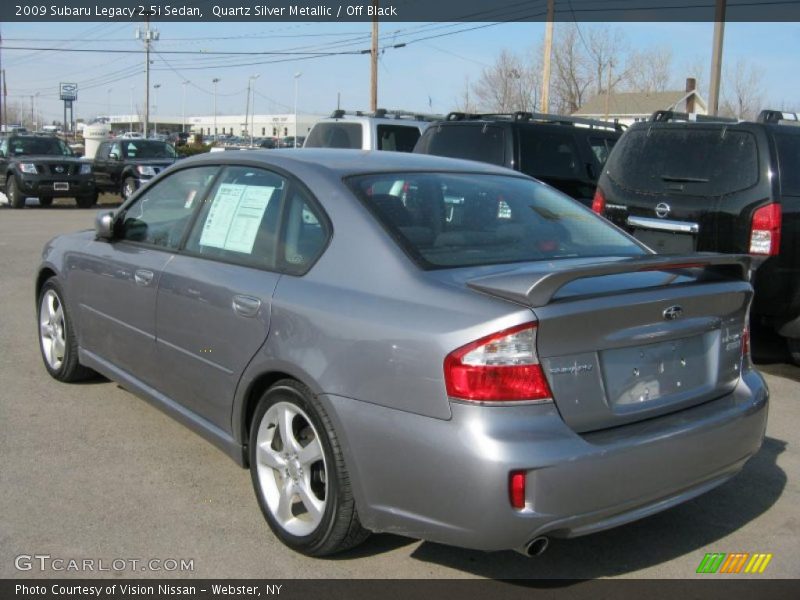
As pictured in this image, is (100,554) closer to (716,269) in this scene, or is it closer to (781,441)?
(716,269)

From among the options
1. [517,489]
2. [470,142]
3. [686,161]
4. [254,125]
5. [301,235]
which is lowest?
[517,489]

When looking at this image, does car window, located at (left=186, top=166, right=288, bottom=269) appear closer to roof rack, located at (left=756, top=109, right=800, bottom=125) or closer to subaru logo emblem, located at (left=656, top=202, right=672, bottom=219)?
subaru logo emblem, located at (left=656, top=202, right=672, bottom=219)

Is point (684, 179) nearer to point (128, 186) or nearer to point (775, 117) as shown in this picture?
point (775, 117)

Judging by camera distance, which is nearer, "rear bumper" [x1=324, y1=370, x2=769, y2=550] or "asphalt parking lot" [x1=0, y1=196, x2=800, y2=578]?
"rear bumper" [x1=324, y1=370, x2=769, y2=550]

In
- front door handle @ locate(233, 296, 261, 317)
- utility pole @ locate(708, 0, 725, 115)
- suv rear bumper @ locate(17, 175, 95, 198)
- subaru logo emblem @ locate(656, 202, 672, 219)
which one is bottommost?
front door handle @ locate(233, 296, 261, 317)

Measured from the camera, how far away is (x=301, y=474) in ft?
11.1

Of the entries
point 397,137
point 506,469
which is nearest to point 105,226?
point 506,469

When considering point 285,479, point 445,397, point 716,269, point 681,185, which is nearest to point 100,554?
point 285,479

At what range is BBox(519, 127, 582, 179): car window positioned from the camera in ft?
30.5

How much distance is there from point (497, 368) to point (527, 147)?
6.93 meters

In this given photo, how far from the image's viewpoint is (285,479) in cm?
346

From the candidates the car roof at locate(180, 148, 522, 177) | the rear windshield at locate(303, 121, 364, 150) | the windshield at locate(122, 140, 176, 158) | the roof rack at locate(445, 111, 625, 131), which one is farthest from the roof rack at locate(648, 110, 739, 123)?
the windshield at locate(122, 140, 176, 158)

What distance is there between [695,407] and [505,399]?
956 mm

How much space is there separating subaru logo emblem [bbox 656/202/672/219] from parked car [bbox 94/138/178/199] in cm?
1672
